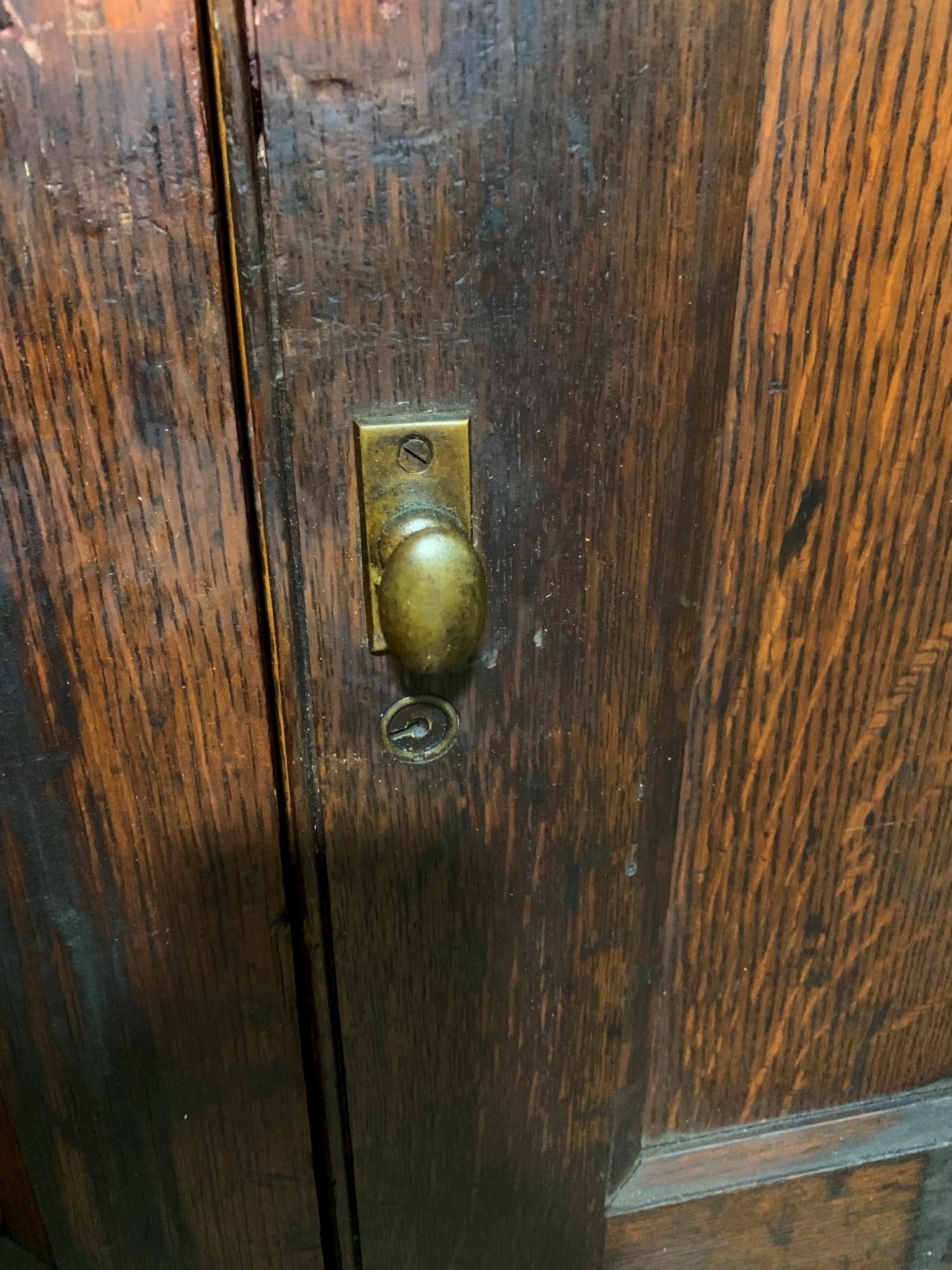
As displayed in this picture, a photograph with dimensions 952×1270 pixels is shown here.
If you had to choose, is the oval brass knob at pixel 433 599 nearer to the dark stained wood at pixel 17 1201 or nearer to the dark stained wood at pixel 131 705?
the dark stained wood at pixel 131 705

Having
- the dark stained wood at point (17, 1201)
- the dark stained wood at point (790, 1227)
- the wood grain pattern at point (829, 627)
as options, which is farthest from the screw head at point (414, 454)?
the dark stained wood at point (790, 1227)

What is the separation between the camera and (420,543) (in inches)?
11.9

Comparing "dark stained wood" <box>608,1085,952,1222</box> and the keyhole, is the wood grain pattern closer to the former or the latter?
"dark stained wood" <box>608,1085,952,1222</box>

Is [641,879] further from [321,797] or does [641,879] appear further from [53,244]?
[53,244]

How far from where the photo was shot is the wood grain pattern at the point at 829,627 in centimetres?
33

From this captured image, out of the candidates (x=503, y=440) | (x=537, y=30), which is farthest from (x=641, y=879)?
(x=537, y=30)

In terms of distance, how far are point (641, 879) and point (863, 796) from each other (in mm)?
116

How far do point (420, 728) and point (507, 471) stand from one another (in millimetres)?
106

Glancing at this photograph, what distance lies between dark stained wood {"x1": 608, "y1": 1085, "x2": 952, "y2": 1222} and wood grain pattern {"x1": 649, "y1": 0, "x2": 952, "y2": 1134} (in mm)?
11

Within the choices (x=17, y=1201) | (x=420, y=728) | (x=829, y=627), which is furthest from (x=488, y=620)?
(x=17, y=1201)

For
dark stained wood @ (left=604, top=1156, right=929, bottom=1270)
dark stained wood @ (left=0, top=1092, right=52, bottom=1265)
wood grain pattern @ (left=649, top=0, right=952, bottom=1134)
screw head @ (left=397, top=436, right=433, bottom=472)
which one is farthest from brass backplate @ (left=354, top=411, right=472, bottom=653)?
dark stained wood @ (left=604, top=1156, right=929, bottom=1270)

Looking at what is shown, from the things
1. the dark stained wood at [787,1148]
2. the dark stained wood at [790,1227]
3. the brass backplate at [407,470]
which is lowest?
the dark stained wood at [790,1227]

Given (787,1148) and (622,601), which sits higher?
(622,601)

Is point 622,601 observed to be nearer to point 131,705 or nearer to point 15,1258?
point 131,705
